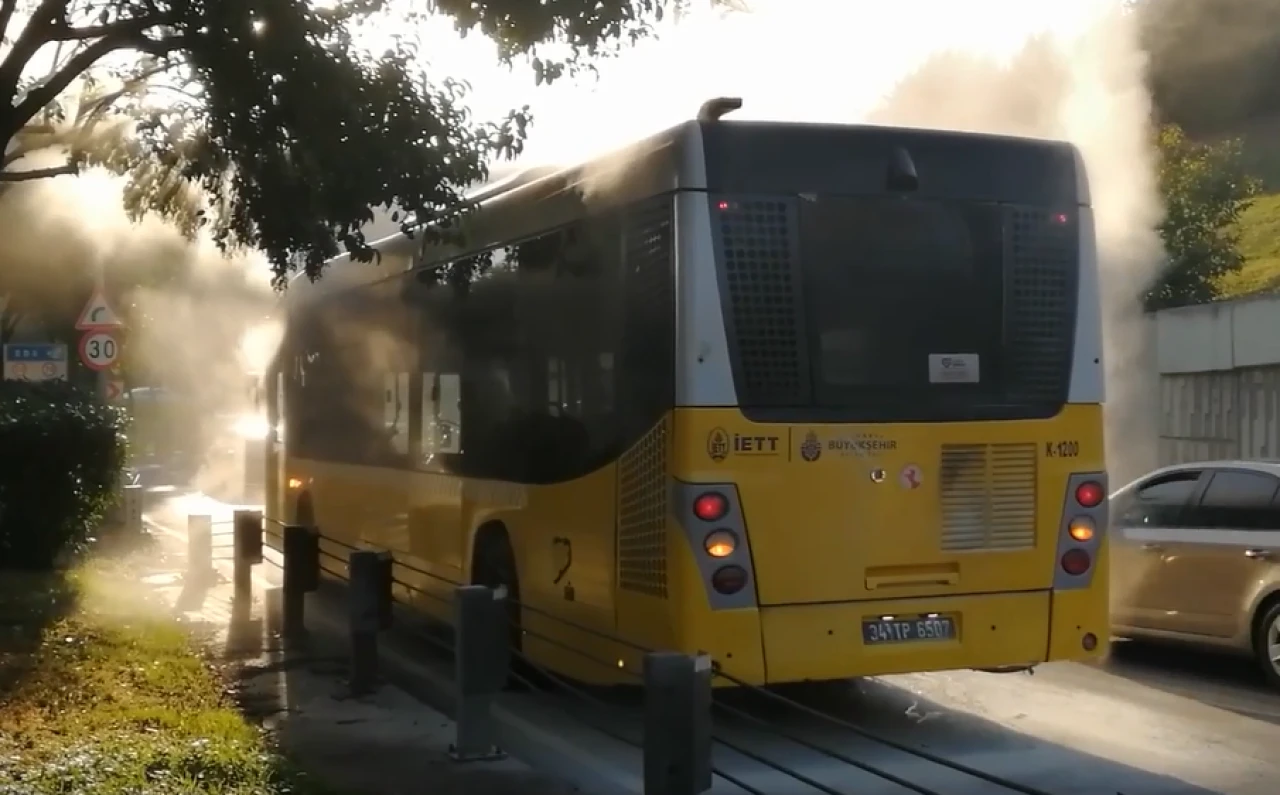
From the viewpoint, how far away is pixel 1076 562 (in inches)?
338

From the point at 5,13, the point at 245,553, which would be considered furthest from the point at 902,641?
the point at 5,13

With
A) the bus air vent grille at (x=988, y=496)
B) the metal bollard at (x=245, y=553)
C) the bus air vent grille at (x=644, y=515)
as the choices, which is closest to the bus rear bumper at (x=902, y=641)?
the bus air vent grille at (x=988, y=496)

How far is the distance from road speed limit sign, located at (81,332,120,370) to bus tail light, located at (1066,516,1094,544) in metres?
13.5

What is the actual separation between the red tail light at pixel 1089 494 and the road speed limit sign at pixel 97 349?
13495 millimetres

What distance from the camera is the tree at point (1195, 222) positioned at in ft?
77.5

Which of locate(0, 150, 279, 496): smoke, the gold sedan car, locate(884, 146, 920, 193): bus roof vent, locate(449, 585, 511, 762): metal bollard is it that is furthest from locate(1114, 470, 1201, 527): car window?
locate(0, 150, 279, 496): smoke

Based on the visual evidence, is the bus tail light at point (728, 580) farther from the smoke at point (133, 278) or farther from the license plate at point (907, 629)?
the smoke at point (133, 278)

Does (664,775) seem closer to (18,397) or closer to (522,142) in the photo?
(522,142)

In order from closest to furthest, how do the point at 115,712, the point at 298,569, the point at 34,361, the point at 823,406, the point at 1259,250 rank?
the point at 823,406 → the point at 115,712 → the point at 298,569 → the point at 34,361 → the point at 1259,250

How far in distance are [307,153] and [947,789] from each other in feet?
16.6

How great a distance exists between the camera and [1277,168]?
4509 cm

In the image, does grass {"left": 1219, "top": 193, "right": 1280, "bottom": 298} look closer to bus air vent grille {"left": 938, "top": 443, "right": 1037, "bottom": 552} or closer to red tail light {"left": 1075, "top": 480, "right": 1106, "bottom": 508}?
red tail light {"left": 1075, "top": 480, "right": 1106, "bottom": 508}

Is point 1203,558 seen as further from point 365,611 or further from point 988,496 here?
point 365,611

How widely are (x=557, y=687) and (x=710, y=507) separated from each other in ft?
9.44
